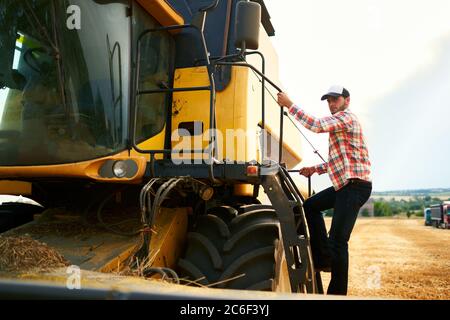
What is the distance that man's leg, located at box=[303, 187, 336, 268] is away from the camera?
4246 mm

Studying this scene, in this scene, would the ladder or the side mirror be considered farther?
the side mirror

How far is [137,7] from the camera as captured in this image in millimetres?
3746

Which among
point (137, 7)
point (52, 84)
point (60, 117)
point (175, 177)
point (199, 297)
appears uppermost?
point (137, 7)

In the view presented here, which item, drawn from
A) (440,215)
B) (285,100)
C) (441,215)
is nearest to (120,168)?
(285,100)

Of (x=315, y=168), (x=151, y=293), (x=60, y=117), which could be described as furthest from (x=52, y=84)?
(x=315, y=168)

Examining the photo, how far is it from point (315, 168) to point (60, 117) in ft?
7.85

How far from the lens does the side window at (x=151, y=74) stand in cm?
373

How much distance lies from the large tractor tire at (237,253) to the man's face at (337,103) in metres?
1.06

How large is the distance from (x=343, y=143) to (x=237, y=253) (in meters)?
1.29

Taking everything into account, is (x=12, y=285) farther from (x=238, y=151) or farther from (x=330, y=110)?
(x=330, y=110)

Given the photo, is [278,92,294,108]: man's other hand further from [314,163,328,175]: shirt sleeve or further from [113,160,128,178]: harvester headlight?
[113,160,128,178]: harvester headlight

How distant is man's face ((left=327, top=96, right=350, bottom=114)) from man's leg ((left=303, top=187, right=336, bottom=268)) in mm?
719

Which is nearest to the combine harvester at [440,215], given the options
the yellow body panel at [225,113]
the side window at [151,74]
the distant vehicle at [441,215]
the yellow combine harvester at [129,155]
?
the distant vehicle at [441,215]

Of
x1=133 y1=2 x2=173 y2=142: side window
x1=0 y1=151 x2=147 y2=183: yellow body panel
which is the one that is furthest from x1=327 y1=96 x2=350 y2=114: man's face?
x1=0 y1=151 x2=147 y2=183: yellow body panel
